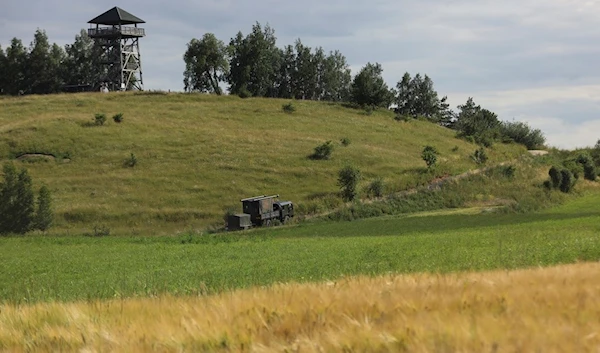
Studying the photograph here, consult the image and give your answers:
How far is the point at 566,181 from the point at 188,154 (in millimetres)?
41001

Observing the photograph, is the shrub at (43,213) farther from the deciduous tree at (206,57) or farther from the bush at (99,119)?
the deciduous tree at (206,57)

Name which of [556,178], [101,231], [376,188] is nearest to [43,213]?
[101,231]

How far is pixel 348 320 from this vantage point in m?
4.60

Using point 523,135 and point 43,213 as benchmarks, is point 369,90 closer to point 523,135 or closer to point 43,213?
point 523,135

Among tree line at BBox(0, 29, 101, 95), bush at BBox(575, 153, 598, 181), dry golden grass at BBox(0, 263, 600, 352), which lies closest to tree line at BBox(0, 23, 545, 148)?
tree line at BBox(0, 29, 101, 95)

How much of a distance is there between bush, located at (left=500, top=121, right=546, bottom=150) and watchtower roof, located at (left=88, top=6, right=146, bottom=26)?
2727 inches

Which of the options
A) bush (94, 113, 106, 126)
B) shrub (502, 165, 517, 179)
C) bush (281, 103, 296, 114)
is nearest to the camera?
shrub (502, 165, 517, 179)

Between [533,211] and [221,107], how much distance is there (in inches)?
2296

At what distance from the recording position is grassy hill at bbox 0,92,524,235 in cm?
5891

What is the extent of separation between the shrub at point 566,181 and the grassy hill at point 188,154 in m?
10.5

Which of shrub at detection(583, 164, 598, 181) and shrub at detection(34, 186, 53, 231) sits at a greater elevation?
shrub at detection(583, 164, 598, 181)

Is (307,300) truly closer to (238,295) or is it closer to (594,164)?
(238,295)

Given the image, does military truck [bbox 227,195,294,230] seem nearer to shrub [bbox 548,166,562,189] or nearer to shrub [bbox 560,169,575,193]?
shrub [bbox 548,166,562,189]

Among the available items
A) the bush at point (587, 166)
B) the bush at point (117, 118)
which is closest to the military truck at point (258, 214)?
the bush at point (117, 118)
